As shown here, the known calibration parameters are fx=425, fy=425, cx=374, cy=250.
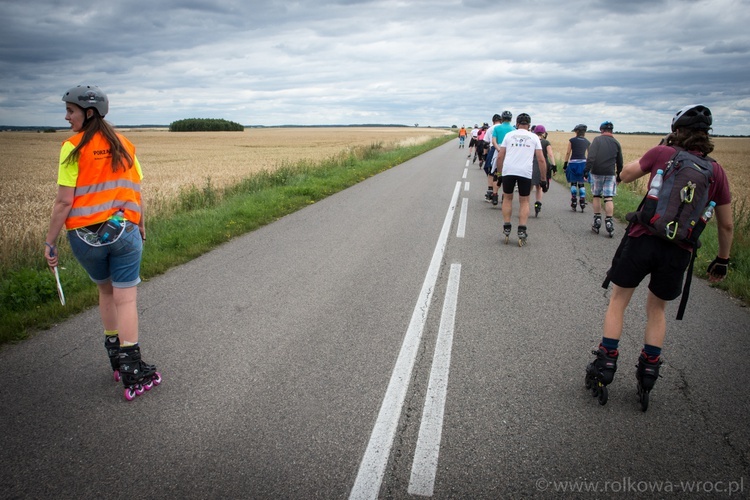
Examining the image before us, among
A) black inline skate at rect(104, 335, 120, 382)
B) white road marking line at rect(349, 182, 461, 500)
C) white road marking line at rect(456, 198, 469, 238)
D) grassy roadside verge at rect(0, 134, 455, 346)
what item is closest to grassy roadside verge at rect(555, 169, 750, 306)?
white road marking line at rect(456, 198, 469, 238)

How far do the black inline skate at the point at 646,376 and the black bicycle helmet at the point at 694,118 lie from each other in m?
1.56

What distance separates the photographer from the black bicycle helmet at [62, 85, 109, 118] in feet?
9.31

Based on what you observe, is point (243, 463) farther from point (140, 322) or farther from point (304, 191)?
point (304, 191)

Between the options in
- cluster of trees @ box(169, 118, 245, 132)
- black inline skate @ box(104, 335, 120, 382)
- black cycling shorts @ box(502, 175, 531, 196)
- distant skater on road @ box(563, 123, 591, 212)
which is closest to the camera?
black inline skate @ box(104, 335, 120, 382)

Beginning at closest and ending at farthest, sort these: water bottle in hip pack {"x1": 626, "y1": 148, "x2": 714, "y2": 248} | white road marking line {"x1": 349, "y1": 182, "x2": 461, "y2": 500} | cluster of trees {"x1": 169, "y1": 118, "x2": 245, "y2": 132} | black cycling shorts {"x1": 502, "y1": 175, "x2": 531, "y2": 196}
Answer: white road marking line {"x1": 349, "y1": 182, "x2": 461, "y2": 500} < water bottle in hip pack {"x1": 626, "y1": 148, "x2": 714, "y2": 248} < black cycling shorts {"x1": 502, "y1": 175, "x2": 531, "y2": 196} < cluster of trees {"x1": 169, "y1": 118, "x2": 245, "y2": 132}

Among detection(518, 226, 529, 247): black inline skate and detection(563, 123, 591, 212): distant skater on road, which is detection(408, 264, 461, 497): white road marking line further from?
detection(563, 123, 591, 212): distant skater on road

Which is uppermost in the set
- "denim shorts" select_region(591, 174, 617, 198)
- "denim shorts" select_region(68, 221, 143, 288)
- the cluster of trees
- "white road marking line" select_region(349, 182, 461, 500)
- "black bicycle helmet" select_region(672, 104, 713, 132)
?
the cluster of trees

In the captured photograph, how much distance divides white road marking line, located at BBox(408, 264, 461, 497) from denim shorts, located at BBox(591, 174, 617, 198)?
5.36 meters

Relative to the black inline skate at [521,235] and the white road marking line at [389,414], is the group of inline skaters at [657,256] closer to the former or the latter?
the white road marking line at [389,414]

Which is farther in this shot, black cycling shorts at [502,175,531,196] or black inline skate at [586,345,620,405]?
black cycling shorts at [502,175,531,196]

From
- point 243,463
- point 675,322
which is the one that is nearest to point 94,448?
point 243,463

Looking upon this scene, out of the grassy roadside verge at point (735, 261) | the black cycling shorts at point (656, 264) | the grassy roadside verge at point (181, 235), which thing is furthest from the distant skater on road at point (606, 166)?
the grassy roadside verge at point (181, 235)

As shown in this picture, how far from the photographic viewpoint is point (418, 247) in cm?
704

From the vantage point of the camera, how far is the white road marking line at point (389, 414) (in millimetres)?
2281
